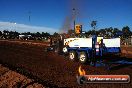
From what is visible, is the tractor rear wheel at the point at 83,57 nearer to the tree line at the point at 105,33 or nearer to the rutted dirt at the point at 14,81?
the tree line at the point at 105,33

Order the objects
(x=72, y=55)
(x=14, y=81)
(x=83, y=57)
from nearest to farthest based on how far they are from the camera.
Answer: (x=14, y=81) < (x=83, y=57) < (x=72, y=55)

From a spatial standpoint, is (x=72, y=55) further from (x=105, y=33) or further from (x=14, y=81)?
(x=14, y=81)

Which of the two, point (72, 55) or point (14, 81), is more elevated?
point (72, 55)

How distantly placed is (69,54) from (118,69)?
527cm

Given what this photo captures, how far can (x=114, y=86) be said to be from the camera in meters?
12.7

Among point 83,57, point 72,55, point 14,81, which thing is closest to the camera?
point 14,81

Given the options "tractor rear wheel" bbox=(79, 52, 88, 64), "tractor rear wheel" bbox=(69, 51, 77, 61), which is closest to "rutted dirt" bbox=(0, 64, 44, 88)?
"tractor rear wheel" bbox=(79, 52, 88, 64)

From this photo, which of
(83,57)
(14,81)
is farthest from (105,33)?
(14,81)

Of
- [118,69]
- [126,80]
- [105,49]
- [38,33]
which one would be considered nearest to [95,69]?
[118,69]

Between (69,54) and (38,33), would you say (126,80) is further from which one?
(38,33)

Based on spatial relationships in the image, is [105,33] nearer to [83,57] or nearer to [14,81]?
[83,57]

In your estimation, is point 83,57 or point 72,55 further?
point 72,55

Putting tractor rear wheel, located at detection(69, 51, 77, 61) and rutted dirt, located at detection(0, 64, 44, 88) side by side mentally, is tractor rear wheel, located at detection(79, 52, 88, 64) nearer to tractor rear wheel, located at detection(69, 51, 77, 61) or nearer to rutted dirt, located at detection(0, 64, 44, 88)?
tractor rear wheel, located at detection(69, 51, 77, 61)

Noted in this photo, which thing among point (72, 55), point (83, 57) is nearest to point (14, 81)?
point (83, 57)
